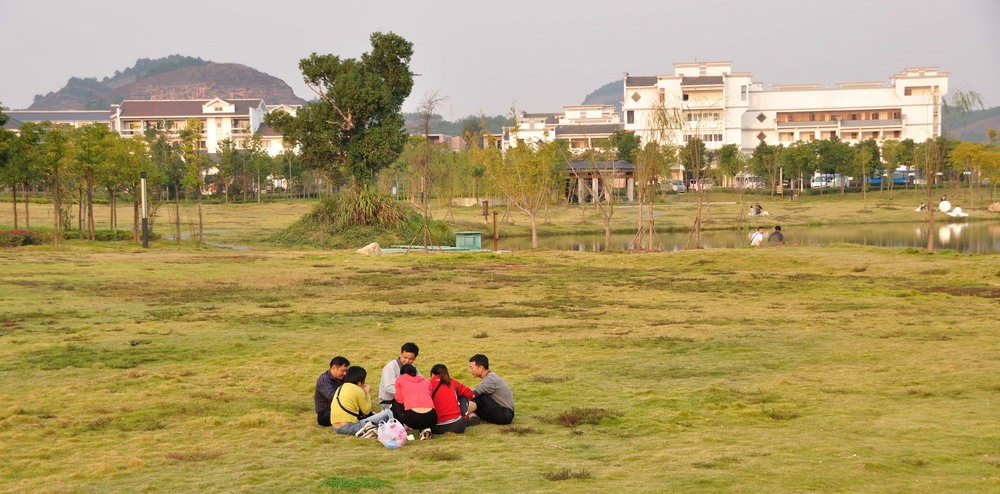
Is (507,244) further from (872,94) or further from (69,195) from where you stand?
(872,94)

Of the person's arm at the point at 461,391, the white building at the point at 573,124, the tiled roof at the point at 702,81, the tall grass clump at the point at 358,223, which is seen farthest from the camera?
the white building at the point at 573,124

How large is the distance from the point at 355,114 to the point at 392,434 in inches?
1846

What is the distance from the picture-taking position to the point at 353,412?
12984 mm

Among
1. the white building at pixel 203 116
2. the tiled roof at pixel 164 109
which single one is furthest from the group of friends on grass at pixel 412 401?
the tiled roof at pixel 164 109

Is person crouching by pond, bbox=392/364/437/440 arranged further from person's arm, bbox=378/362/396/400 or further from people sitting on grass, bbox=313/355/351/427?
people sitting on grass, bbox=313/355/351/427

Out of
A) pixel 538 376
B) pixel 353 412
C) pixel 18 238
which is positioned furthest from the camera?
pixel 18 238

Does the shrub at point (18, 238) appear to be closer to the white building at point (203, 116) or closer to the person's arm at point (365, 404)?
the person's arm at point (365, 404)

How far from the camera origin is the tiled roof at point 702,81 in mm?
135750

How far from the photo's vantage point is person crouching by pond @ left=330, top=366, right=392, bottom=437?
12758 millimetres

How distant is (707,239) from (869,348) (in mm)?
41395

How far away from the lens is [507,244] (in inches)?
2405

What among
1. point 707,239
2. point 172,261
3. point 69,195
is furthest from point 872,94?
point 172,261

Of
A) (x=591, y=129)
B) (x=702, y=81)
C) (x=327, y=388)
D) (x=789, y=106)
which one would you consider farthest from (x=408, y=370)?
(x=789, y=106)

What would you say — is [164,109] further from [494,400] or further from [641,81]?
[494,400]
